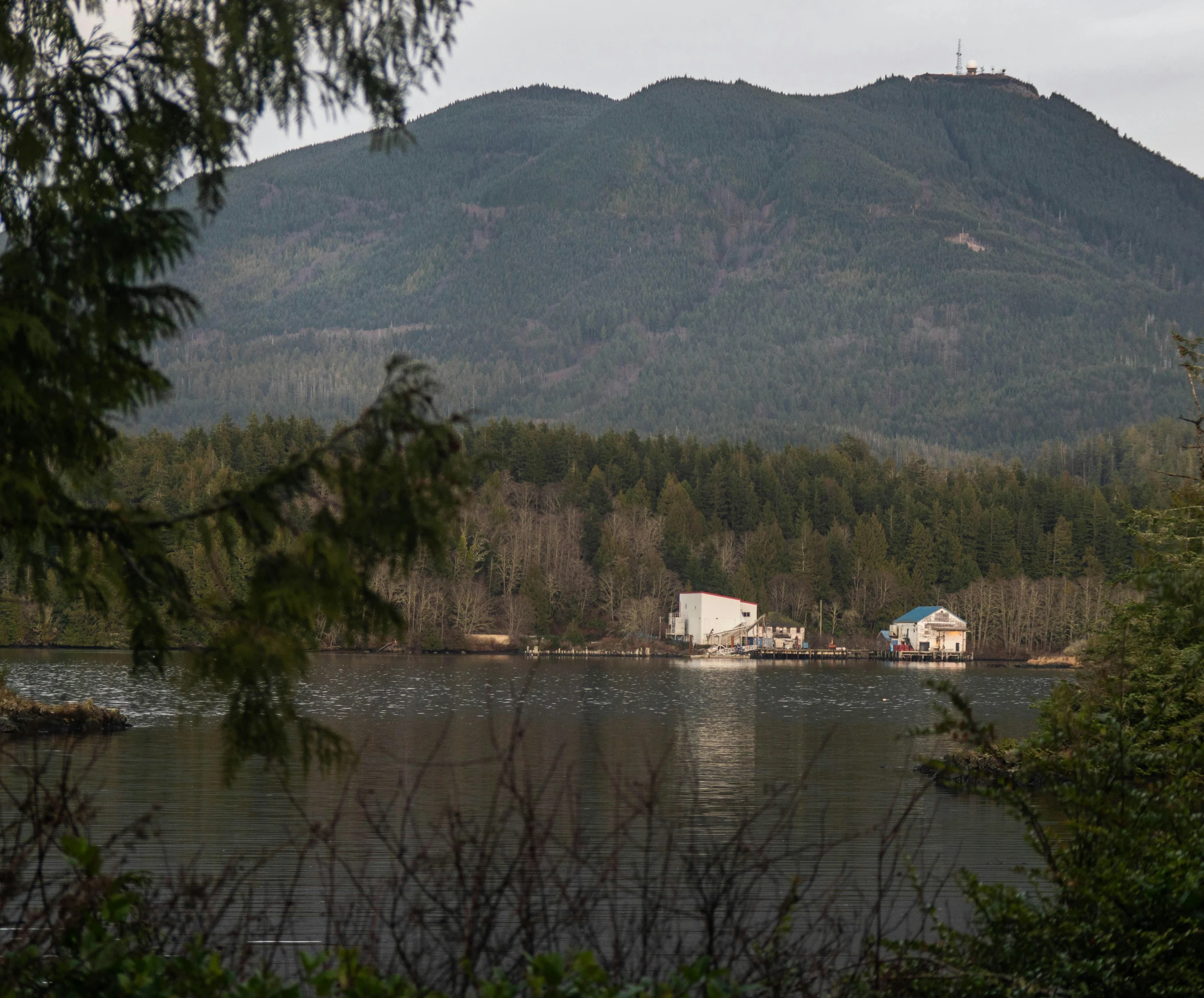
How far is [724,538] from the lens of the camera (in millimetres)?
154500

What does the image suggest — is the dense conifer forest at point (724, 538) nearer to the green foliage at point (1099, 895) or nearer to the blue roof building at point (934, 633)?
the blue roof building at point (934, 633)

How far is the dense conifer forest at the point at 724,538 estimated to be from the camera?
13200 centimetres

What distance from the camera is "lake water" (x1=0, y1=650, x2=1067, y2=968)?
22.9m

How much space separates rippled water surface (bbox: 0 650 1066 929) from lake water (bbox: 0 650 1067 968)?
0.42ft

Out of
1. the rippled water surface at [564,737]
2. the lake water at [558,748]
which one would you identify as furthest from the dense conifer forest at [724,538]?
the lake water at [558,748]

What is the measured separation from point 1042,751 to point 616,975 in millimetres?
22009

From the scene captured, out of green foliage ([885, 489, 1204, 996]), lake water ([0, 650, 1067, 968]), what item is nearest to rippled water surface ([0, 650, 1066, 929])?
lake water ([0, 650, 1067, 968])

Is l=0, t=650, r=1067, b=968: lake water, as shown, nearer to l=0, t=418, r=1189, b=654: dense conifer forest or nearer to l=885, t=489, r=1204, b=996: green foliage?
l=885, t=489, r=1204, b=996: green foliage

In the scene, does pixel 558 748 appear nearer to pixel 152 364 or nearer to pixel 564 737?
pixel 564 737

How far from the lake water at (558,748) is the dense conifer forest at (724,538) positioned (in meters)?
36.6

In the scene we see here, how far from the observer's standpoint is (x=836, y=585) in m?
152

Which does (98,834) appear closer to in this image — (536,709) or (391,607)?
(391,607)

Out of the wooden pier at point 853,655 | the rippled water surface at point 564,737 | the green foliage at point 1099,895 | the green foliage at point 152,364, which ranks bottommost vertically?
the wooden pier at point 853,655

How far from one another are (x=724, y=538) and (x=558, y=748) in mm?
112968
